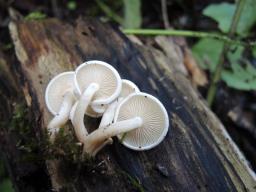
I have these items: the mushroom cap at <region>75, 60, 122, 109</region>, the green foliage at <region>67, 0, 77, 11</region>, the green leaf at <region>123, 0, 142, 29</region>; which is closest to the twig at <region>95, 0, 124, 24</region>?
the green foliage at <region>67, 0, 77, 11</region>

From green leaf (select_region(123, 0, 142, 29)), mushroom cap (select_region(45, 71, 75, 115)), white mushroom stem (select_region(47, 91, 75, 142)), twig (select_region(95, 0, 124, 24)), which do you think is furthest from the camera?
twig (select_region(95, 0, 124, 24))

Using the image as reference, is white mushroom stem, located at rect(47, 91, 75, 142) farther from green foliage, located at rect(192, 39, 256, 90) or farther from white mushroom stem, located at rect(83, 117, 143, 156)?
green foliage, located at rect(192, 39, 256, 90)

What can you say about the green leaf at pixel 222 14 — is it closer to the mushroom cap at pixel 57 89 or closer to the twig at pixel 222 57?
the twig at pixel 222 57

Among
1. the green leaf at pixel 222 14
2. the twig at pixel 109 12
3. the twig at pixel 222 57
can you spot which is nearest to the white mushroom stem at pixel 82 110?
the twig at pixel 222 57

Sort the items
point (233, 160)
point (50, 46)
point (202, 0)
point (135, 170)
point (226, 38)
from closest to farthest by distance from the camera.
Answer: point (135, 170), point (233, 160), point (50, 46), point (226, 38), point (202, 0)

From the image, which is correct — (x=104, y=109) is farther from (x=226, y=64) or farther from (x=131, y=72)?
(x=226, y=64)

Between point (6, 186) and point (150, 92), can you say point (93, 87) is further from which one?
point (6, 186)

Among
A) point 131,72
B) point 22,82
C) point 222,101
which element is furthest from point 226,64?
point 22,82
